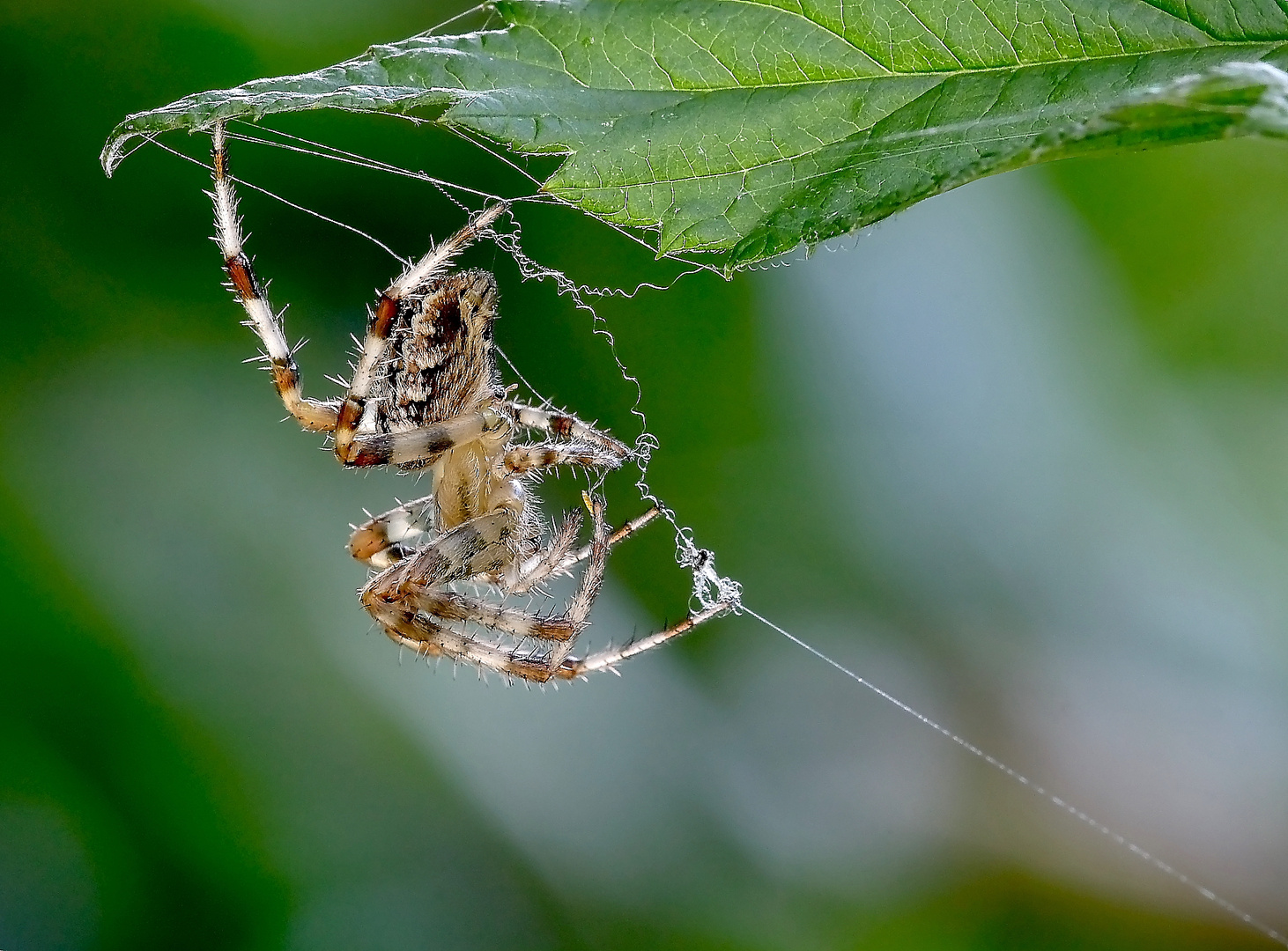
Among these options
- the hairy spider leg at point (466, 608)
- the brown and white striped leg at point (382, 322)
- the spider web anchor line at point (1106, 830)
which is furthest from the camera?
the spider web anchor line at point (1106, 830)

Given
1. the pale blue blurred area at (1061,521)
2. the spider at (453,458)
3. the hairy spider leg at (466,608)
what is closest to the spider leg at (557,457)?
the spider at (453,458)

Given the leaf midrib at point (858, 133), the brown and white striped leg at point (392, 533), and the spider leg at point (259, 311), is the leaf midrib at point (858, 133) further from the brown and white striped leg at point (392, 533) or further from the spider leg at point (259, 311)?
the brown and white striped leg at point (392, 533)

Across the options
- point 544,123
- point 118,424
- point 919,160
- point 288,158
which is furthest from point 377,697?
point 919,160

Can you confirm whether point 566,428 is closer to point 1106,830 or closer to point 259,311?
point 259,311

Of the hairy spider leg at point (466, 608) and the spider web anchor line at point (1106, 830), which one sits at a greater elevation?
the hairy spider leg at point (466, 608)

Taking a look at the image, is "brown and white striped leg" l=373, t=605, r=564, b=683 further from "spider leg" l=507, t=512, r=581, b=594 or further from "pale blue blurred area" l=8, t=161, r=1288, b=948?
"pale blue blurred area" l=8, t=161, r=1288, b=948

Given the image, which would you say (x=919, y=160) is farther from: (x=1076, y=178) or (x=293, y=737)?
(x=293, y=737)
